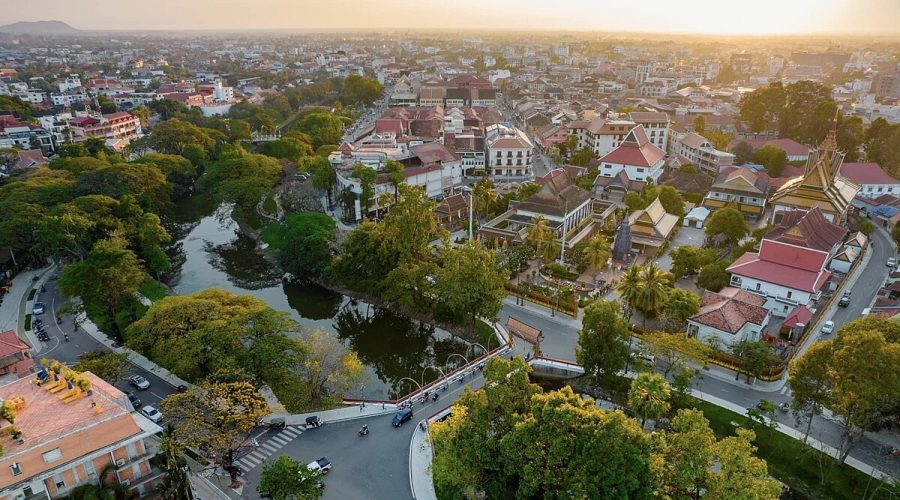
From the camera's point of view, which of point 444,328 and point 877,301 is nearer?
point 877,301

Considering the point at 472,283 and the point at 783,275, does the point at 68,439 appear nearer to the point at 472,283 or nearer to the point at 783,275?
the point at 472,283

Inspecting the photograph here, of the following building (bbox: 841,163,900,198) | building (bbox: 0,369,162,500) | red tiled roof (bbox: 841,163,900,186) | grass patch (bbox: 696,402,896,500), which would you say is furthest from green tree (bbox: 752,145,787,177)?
building (bbox: 0,369,162,500)

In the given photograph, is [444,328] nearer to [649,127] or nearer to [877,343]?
[877,343]

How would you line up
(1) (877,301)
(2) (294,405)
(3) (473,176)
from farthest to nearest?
(3) (473,176) < (1) (877,301) < (2) (294,405)

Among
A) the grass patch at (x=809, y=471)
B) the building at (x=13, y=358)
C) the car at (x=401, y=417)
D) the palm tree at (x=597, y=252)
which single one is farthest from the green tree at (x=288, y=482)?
the palm tree at (x=597, y=252)

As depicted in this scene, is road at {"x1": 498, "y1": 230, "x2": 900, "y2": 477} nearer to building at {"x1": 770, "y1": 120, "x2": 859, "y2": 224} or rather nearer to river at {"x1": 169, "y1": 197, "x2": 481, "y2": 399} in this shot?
building at {"x1": 770, "y1": 120, "x2": 859, "y2": 224}

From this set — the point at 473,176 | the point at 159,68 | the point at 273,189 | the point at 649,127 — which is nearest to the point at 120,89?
the point at 159,68

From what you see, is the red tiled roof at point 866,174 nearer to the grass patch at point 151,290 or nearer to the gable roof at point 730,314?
the gable roof at point 730,314
